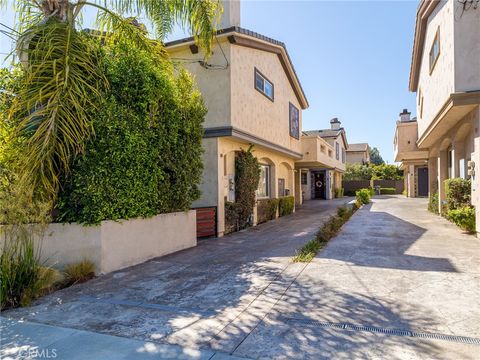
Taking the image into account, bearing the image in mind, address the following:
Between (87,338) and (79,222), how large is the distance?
3123 mm

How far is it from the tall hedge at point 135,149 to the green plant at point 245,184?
3.73 meters

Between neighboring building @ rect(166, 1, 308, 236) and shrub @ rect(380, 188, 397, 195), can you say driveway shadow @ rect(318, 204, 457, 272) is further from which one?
shrub @ rect(380, 188, 397, 195)

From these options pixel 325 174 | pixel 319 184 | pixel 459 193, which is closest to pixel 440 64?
pixel 459 193

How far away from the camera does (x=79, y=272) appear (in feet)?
19.2

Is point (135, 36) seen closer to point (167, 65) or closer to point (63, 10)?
point (167, 65)

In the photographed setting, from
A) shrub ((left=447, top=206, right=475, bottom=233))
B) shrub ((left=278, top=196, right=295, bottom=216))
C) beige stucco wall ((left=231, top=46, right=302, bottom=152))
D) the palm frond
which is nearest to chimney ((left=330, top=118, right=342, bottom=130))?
beige stucco wall ((left=231, top=46, right=302, bottom=152))

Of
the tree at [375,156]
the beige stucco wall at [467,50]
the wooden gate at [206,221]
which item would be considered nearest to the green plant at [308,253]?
the wooden gate at [206,221]

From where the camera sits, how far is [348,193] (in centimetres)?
3881

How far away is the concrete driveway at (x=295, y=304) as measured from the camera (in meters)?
3.40

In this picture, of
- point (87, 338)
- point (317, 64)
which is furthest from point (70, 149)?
point (317, 64)

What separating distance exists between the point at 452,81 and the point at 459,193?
4.11m

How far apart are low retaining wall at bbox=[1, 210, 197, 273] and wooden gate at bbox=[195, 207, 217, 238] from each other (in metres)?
2.33

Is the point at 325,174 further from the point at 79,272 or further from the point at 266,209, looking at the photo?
the point at 79,272

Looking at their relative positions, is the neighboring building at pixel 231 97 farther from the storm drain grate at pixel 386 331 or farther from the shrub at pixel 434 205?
the shrub at pixel 434 205
